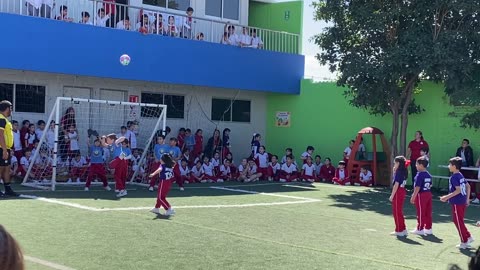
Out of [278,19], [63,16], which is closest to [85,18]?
[63,16]

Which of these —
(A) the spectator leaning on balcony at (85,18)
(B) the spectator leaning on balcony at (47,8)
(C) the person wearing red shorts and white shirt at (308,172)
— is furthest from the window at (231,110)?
(B) the spectator leaning on balcony at (47,8)

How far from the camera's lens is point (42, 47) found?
18422 millimetres

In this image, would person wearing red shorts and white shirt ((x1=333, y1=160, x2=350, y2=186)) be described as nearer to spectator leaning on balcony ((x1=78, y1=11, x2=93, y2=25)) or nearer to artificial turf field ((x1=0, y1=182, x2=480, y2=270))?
artificial turf field ((x1=0, y1=182, x2=480, y2=270))

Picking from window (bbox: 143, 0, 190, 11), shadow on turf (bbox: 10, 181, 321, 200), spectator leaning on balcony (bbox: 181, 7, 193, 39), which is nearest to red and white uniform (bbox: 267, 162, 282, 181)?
shadow on turf (bbox: 10, 181, 321, 200)

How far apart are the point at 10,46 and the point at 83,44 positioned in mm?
2170

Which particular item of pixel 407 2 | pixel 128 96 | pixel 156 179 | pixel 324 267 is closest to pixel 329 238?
pixel 324 267

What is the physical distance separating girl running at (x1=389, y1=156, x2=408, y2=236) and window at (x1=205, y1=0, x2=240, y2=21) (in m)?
14.6

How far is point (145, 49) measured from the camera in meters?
20.6

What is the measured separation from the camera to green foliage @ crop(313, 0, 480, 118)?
18328 mm

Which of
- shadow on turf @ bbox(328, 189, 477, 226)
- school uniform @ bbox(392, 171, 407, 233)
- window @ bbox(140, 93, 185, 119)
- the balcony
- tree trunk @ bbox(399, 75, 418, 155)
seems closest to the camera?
school uniform @ bbox(392, 171, 407, 233)

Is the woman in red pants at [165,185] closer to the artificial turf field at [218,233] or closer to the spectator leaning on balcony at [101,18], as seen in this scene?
the artificial turf field at [218,233]

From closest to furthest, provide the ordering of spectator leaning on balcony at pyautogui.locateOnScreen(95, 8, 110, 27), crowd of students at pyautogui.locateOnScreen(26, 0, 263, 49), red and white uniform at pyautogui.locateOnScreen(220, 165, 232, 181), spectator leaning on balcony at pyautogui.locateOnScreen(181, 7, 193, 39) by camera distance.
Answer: crowd of students at pyautogui.locateOnScreen(26, 0, 263, 49) < spectator leaning on balcony at pyautogui.locateOnScreen(95, 8, 110, 27) < red and white uniform at pyautogui.locateOnScreen(220, 165, 232, 181) < spectator leaning on balcony at pyautogui.locateOnScreen(181, 7, 193, 39)

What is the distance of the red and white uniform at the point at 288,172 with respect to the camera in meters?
22.6

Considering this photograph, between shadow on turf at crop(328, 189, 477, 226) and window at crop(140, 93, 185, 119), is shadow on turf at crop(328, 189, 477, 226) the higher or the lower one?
the lower one
